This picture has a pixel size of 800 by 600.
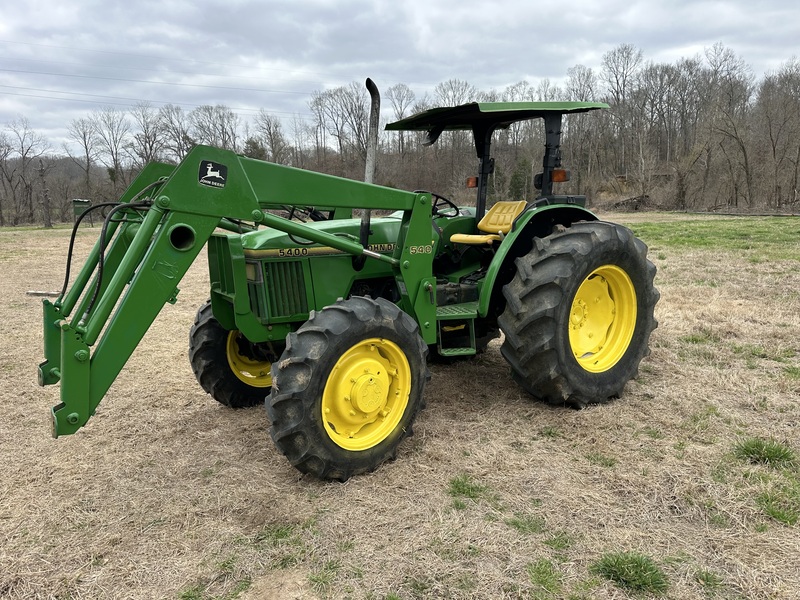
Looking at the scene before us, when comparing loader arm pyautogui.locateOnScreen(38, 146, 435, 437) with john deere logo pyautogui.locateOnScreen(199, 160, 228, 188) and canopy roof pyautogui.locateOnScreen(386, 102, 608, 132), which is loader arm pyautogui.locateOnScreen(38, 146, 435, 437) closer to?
john deere logo pyautogui.locateOnScreen(199, 160, 228, 188)

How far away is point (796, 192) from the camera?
1155 inches

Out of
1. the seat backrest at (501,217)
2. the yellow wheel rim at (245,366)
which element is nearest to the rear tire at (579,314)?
the seat backrest at (501,217)

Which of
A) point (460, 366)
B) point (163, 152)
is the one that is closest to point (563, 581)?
point (460, 366)

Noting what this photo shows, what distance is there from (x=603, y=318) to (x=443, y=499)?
7.52ft

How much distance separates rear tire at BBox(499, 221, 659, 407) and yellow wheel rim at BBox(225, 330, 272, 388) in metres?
1.88

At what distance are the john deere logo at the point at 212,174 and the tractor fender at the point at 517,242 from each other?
200 centimetres

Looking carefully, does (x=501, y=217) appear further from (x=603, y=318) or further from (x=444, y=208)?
(x=603, y=318)

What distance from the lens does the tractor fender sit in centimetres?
416

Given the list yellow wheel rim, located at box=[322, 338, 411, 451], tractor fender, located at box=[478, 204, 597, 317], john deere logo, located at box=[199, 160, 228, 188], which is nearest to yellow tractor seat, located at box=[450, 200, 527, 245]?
tractor fender, located at box=[478, 204, 597, 317]

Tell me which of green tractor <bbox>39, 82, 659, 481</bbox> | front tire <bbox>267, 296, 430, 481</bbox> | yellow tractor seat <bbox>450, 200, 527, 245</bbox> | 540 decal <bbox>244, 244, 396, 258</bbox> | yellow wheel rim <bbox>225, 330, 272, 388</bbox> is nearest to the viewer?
green tractor <bbox>39, 82, 659, 481</bbox>

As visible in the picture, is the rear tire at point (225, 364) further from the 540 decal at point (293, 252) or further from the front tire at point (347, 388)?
the front tire at point (347, 388)

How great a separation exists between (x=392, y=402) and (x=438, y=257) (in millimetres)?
1711

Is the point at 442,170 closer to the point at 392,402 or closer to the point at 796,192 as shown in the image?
the point at 796,192

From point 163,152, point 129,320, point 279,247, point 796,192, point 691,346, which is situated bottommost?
point 691,346
